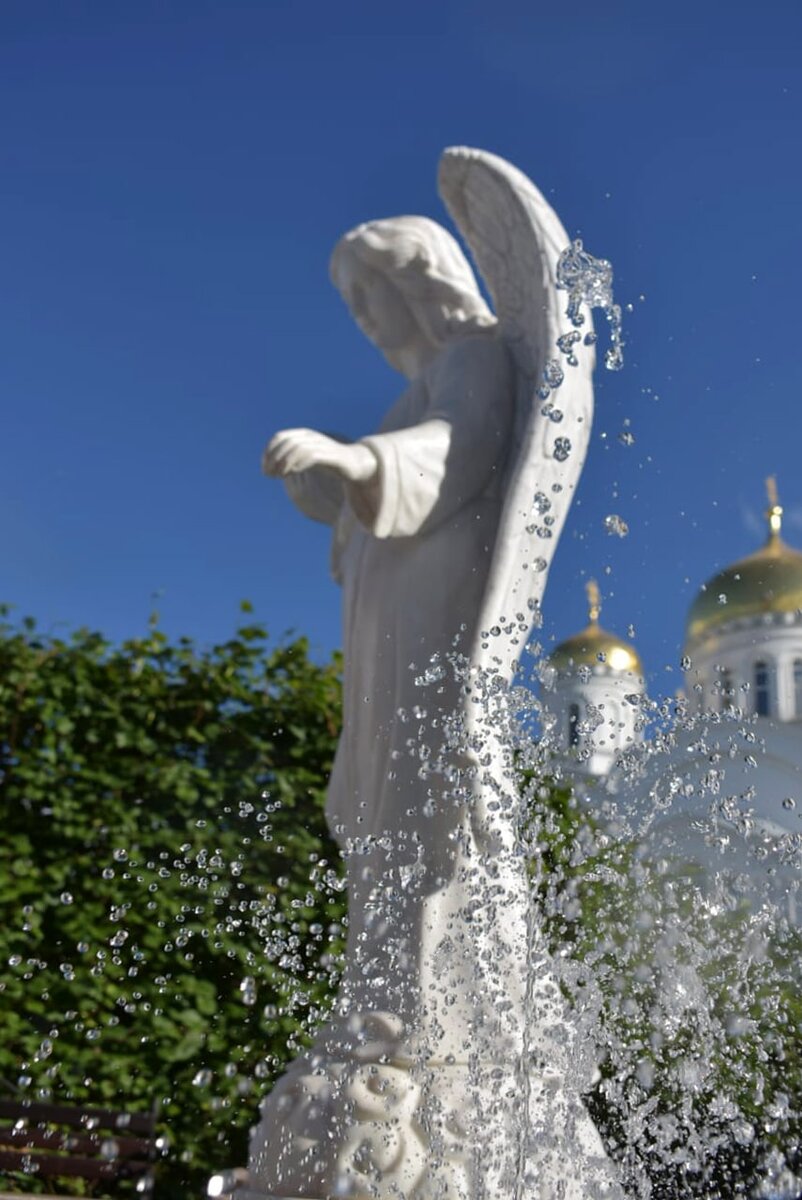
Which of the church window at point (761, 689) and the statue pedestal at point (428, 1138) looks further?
the church window at point (761, 689)

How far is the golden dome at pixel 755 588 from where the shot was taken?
84.5 feet

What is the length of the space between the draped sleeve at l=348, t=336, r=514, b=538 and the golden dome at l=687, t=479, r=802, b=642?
→ 74.9ft

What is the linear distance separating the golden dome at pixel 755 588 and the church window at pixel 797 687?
1.21 m

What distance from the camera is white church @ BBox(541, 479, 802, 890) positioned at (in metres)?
2.71

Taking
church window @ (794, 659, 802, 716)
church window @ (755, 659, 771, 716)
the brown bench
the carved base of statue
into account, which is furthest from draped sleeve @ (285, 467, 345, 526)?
church window @ (755, 659, 771, 716)

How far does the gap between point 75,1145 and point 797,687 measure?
22.8 metres

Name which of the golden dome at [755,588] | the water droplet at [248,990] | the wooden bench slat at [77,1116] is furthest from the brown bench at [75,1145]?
the golden dome at [755,588]

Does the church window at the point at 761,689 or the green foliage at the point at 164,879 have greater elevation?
the church window at the point at 761,689

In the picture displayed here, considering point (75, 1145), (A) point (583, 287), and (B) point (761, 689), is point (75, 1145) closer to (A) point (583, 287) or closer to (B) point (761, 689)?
(A) point (583, 287)

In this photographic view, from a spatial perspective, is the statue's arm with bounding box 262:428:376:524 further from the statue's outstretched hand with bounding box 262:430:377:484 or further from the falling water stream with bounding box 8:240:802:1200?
the falling water stream with bounding box 8:240:802:1200

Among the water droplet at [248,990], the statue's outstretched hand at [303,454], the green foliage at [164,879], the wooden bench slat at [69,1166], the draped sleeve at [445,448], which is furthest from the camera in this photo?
the green foliage at [164,879]

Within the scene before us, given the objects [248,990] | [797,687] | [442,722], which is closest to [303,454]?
[442,722]

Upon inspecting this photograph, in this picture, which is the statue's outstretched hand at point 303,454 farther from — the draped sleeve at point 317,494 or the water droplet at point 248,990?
the water droplet at point 248,990

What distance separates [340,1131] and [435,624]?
1.02m
